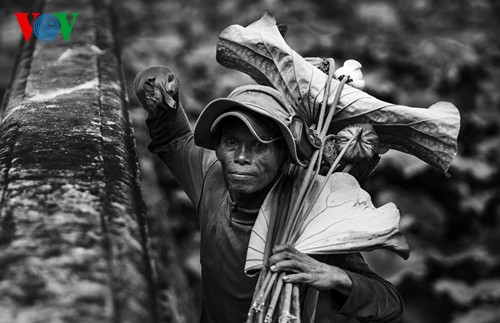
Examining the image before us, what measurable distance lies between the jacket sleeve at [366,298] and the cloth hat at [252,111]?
30cm

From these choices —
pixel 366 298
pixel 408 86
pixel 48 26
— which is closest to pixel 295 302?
pixel 366 298

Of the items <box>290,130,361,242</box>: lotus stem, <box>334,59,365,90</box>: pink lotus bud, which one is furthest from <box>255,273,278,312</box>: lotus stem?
<box>334,59,365,90</box>: pink lotus bud

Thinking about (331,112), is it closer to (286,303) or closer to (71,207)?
(286,303)

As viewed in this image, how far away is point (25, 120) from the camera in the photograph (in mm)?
2303

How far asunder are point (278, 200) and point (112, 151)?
48cm

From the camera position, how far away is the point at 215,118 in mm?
1891

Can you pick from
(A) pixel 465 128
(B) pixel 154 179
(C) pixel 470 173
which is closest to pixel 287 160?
(B) pixel 154 179

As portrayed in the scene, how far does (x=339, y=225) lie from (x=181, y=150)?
0.62 m

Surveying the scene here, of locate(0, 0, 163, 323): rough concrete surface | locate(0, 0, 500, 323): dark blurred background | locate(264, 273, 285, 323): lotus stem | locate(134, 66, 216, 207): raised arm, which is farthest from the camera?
locate(0, 0, 500, 323): dark blurred background

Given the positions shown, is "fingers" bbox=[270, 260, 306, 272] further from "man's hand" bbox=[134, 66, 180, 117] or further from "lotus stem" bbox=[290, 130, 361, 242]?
"man's hand" bbox=[134, 66, 180, 117]

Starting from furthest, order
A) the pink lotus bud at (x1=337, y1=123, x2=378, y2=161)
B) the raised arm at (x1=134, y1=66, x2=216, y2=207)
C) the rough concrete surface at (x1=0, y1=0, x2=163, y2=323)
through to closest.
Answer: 1. the raised arm at (x1=134, y1=66, x2=216, y2=207)
2. the pink lotus bud at (x1=337, y1=123, x2=378, y2=161)
3. the rough concrete surface at (x1=0, y1=0, x2=163, y2=323)

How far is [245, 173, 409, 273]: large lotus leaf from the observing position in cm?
178

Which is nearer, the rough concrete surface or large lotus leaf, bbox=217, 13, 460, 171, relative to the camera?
the rough concrete surface

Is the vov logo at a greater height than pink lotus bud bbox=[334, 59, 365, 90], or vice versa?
the vov logo
